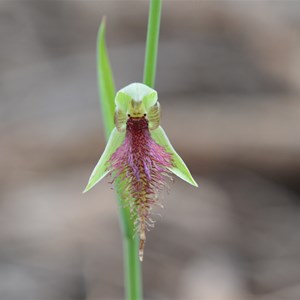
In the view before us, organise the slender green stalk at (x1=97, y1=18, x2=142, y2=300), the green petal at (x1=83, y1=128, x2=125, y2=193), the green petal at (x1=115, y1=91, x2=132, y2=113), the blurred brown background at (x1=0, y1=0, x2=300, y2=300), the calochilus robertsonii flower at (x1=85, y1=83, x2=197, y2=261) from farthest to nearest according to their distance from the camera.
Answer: the blurred brown background at (x1=0, y1=0, x2=300, y2=300), the slender green stalk at (x1=97, y1=18, x2=142, y2=300), the green petal at (x1=115, y1=91, x2=132, y2=113), the calochilus robertsonii flower at (x1=85, y1=83, x2=197, y2=261), the green petal at (x1=83, y1=128, x2=125, y2=193)

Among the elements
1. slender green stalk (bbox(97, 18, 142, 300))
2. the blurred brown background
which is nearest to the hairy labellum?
slender green stalk (bbox(97, 18, 142, 300))

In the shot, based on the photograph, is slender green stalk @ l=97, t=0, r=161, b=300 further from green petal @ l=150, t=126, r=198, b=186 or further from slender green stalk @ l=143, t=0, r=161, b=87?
green petal @ l=150, t=126, r=198, b=186

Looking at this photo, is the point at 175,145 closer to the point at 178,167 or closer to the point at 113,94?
the point at 113,94

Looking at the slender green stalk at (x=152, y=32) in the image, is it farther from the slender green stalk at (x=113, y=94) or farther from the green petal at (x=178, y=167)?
the green petal at (x=178, y=167)

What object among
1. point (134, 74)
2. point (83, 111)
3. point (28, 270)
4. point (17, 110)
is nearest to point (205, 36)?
point (134, 74)

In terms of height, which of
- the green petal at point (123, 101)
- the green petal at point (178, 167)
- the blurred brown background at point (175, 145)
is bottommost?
the green petal at point (178, 167)

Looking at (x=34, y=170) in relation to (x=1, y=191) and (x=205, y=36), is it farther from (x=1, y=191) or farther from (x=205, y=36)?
(x=205, y=36)

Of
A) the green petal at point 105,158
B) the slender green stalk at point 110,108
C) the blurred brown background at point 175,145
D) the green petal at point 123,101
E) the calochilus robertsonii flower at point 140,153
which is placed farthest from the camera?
the blurred brown background at point 175,145

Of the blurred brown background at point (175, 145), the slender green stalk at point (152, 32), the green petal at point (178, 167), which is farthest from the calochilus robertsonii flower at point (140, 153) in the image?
the blurred brown background at point (175, 145)
